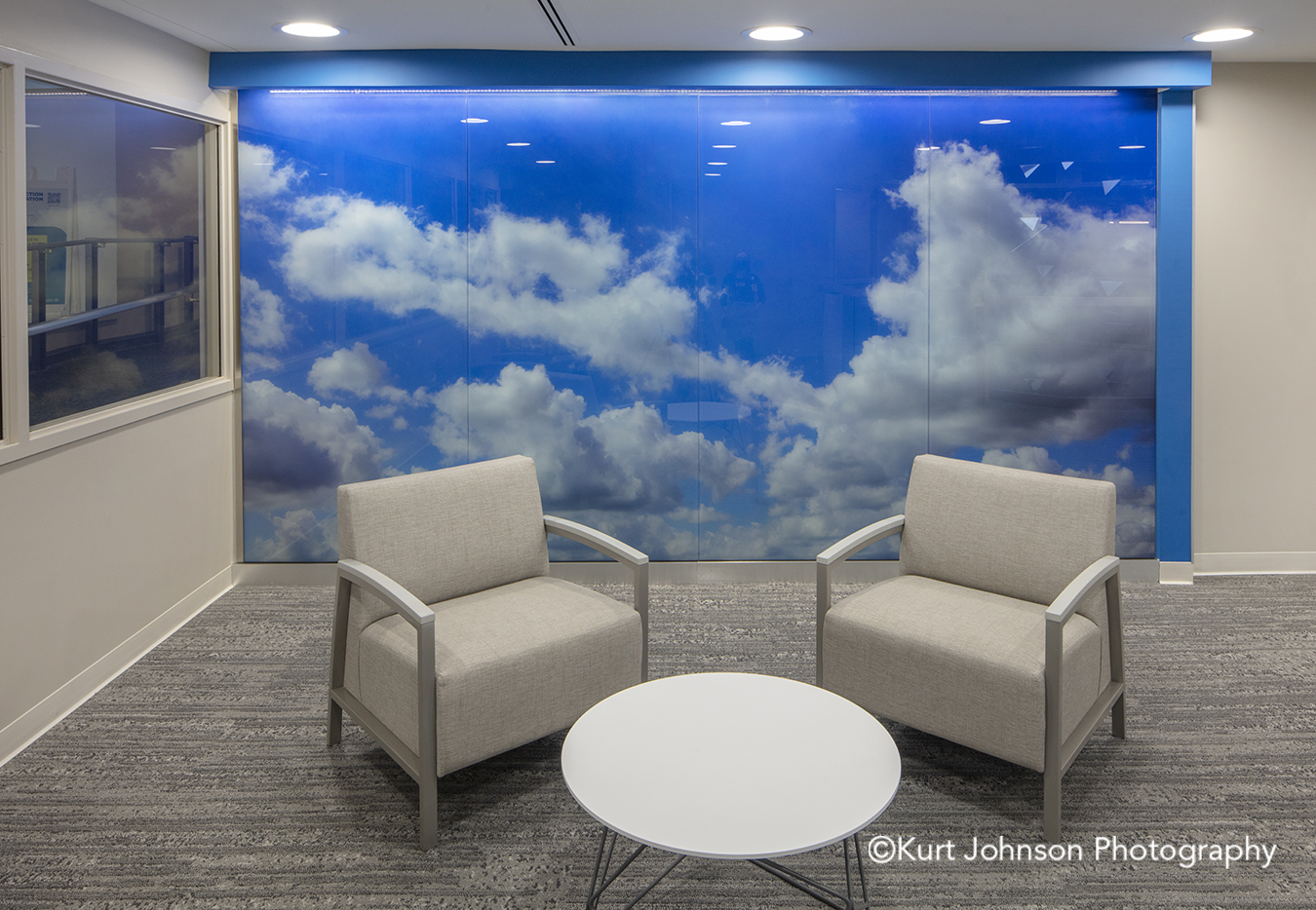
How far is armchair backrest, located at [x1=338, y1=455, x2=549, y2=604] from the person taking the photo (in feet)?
10.3

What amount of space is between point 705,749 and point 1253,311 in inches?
183

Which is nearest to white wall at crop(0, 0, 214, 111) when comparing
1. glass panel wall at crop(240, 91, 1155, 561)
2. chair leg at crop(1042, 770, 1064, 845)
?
glass panel wall at crop(240, 91, 1155, 561)

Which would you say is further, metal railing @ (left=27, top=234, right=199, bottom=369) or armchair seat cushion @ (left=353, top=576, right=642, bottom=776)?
metal railing @ (left=27, top=234, right=199, bottom=369)

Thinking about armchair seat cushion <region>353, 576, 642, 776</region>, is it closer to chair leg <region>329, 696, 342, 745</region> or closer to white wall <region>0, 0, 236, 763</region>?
chair leg <region>329, 696, 342, 745</region>

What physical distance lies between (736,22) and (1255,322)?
3.42 meters

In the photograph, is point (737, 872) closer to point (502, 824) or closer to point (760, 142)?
point (502, 824)

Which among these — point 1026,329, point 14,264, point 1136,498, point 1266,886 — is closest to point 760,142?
point 1026,329

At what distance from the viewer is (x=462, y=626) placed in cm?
304

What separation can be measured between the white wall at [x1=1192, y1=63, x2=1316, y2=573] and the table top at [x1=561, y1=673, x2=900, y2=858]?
3.94 m

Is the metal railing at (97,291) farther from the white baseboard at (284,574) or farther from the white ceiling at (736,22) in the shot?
the white baseboard at (284,574)

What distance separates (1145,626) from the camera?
455 cm

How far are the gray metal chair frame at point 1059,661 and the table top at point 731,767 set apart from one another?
0.61 meters

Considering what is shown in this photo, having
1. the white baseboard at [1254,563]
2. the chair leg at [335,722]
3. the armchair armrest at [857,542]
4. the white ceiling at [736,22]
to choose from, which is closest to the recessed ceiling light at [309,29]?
the white ceiling at [736,22]

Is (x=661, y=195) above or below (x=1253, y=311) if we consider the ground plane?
above
